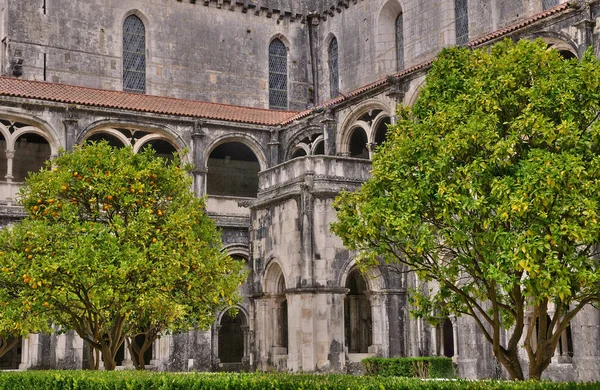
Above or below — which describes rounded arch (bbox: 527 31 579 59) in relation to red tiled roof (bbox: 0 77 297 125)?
below

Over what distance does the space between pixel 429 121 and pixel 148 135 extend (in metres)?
21.3

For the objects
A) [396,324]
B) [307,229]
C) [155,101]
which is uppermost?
[155,101]

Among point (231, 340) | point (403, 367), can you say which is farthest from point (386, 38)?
point (403, 367)

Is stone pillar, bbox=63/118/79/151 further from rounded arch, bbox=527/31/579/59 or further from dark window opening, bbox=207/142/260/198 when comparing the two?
rounded arch, bbox=527/31/579/59

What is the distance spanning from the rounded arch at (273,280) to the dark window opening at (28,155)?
1416 cm

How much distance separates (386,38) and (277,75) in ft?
21.2

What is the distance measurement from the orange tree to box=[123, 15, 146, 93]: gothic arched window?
19.5 meters

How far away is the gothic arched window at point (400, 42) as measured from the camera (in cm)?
3889

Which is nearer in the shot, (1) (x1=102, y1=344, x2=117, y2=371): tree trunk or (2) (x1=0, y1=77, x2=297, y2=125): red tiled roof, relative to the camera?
(1) (x1=102, y1=344, x2=117, y2=371): tree trunk

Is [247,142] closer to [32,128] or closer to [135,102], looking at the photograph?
[135,102]

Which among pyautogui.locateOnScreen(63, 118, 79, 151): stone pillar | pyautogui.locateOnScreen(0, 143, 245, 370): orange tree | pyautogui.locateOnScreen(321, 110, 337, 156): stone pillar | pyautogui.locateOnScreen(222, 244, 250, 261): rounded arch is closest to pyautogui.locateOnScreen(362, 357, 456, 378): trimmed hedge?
pyautogui.locateOnScreen(0, 143, 245, 370): orange tree

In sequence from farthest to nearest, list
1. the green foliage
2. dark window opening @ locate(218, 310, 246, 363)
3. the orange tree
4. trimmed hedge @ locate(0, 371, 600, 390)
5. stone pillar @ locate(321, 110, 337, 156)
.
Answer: dark window opening @ locate(218, 310, 246, 363) < stone pillar @ locate(321, 110, 337, 156) < the orange tree < the green foliage < trimmed hedge @ locate(0, 371, 600, 390)

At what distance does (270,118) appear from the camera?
38.0 meters

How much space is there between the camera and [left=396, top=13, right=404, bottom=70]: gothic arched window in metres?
38.9
